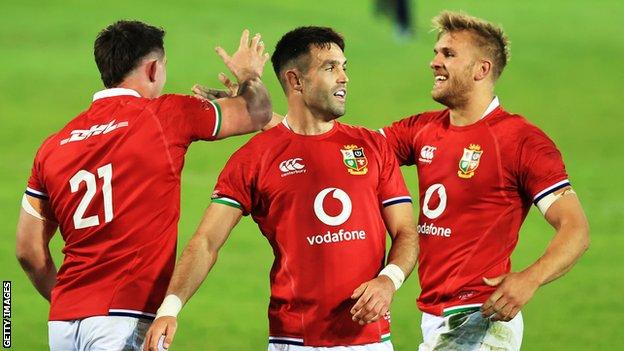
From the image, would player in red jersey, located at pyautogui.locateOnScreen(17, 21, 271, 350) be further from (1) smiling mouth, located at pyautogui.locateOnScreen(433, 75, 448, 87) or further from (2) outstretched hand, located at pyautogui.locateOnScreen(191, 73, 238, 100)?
(1) smiling mouth, located at pyautogui.locateOnScreen(433, 75, 448, 87)

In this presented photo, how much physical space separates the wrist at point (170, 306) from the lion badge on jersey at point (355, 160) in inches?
45.8

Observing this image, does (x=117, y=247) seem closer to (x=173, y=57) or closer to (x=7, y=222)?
(x=7, y=222)

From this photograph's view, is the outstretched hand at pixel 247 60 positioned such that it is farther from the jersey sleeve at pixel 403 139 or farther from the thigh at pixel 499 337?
the thigh at pixel 499 337

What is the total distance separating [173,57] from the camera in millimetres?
33156

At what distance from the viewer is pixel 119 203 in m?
7.08

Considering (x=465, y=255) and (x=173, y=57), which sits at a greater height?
(x=465, y=255)

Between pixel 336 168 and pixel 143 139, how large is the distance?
1.03 meters

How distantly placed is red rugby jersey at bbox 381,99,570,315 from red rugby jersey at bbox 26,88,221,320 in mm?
1605

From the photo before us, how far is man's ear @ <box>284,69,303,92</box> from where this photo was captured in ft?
24.5

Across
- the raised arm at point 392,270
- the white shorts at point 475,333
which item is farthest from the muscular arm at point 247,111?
the white shorts at point 475,333

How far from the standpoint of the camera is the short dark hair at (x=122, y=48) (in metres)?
7.35

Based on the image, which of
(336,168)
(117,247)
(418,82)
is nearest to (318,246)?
(336,168)

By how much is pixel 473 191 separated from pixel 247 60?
60.2 inches

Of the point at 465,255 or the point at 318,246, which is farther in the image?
the point at 465,255
